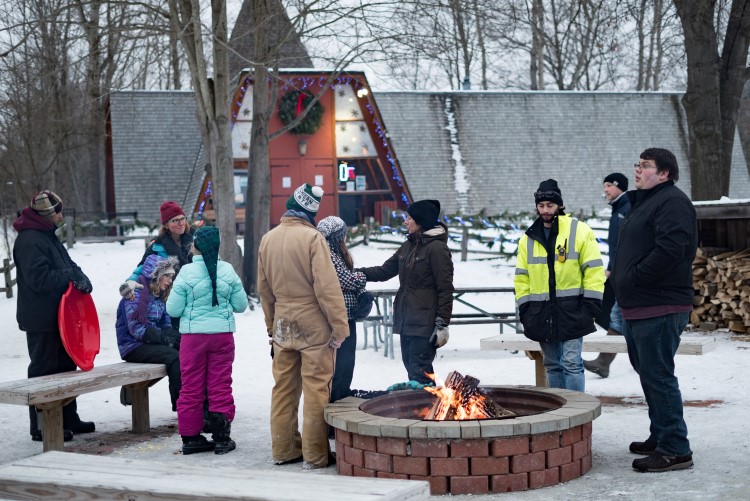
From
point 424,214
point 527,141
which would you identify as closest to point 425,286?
point 424,214

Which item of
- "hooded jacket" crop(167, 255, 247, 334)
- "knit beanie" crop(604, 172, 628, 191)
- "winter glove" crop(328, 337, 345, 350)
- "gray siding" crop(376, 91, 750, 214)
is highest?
"gray siding" crop(376, 91, 750, 214)

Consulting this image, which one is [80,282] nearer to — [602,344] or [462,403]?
[462,403]

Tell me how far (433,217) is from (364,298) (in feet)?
3.13

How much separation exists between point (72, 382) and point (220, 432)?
1190 mm

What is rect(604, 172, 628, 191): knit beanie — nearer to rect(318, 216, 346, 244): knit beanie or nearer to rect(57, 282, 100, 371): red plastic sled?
rect(318, 216, 346, 244): knit beanie

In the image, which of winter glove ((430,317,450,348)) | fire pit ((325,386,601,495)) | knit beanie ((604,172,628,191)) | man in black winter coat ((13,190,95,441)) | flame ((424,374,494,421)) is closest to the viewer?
fire pit ((325,386,601,495))

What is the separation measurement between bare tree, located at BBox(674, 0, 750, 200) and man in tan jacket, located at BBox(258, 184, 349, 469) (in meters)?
10.5

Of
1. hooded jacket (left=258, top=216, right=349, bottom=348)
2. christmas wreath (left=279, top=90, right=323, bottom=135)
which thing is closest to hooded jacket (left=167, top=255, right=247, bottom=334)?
hooded jacket (left=258, top=216, right=349, bottom=348)

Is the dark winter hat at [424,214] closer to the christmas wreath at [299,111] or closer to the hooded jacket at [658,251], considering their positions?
the hooded jacket at [658,251]

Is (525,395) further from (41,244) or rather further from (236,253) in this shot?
(236,253)

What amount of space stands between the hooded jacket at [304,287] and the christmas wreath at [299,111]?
1873 cm

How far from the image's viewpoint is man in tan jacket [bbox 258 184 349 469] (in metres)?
7.17

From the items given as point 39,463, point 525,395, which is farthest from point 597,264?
point 39,463

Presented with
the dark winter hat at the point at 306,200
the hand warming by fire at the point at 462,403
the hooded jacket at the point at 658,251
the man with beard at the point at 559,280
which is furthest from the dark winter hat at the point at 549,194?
the dark winter hat at the point at 306,200
